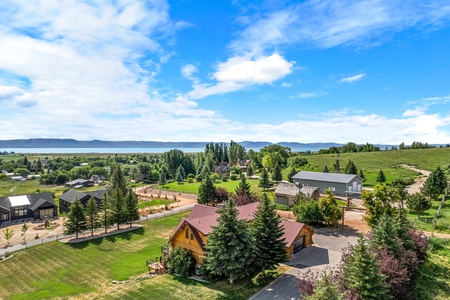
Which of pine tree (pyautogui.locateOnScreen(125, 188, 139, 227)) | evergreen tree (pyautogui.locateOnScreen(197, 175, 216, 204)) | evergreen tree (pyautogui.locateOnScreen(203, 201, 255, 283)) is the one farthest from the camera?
evergreen tree (pyautogui.locateOnScreen(197, 175, 216, 204))

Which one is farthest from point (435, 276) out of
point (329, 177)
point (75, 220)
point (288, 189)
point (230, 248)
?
point (329, 177)

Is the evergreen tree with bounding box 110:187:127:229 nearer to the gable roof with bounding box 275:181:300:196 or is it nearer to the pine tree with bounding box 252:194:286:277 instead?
the pine tree with bounding box 252:194:286:277

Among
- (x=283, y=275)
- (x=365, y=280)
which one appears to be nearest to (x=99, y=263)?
(x=283, y=275)

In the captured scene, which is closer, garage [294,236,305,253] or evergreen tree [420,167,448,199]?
garage [294,236,305,253]

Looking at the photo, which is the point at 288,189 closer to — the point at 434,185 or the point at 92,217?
the point at 434,185

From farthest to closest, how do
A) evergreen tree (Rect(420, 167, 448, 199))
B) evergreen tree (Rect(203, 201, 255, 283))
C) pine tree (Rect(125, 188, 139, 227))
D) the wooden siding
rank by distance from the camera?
1. evergreen tree (Rect(420, 167, 448, 199))
2. pine tree (Rect(125, 188, 139, 227))
3. the wooden siding
4. evergreen tree (Rect(203, 201, 255, 283))

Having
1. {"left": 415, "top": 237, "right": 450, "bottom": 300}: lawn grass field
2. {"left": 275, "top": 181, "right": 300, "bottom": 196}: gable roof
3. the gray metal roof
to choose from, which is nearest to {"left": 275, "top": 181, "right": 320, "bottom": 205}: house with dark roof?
{"left": 275, "top": 181, "right": 300, "bottom": 196}: gable roof

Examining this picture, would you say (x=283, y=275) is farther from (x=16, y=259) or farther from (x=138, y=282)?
(x=16, y=259)
